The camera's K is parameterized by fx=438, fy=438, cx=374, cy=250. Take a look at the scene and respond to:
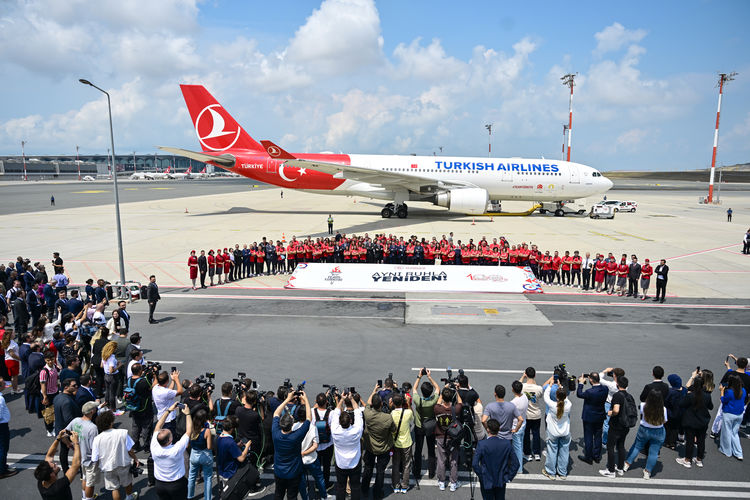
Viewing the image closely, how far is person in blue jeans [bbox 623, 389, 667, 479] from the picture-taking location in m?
7.04

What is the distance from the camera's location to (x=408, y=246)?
20.6 metres

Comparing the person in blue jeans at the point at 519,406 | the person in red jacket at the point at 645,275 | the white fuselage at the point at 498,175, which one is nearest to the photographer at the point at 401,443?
the person in blue jeans at the point at 519,406

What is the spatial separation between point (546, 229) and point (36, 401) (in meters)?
30.2

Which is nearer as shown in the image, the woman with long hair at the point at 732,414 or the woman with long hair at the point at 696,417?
the woman with long hair at the point at 696,417

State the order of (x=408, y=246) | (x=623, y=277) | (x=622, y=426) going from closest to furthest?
(x=622, y=426) → (x=623, y=277) → (x=408, y=246)

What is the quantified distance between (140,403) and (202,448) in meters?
2.18

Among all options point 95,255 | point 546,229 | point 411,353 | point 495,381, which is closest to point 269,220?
point 95,255

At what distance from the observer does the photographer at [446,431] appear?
6.71 meters

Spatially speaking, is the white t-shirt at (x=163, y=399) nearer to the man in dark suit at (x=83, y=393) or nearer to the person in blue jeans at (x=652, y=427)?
the man in dark suit at (x=83, y=393)

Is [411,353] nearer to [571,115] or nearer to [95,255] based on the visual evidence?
[95,255]

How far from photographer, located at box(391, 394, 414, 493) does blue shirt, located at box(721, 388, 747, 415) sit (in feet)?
18.2

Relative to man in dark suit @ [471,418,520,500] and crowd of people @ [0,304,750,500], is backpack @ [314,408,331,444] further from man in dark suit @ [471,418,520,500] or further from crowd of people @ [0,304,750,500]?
man in dark suit @ [471,418,520,500]

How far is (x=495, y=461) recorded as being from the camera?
5.84 meters

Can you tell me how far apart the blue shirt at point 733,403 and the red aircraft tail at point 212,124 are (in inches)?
1406
